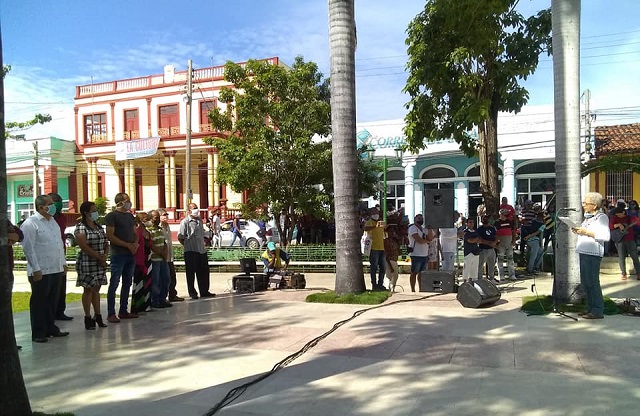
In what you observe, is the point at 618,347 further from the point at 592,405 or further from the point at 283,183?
the point at 283,183

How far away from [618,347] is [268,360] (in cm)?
397

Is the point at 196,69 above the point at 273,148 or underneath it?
above

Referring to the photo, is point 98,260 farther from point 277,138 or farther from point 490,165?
point 490,165

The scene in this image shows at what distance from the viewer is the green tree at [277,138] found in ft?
53.0

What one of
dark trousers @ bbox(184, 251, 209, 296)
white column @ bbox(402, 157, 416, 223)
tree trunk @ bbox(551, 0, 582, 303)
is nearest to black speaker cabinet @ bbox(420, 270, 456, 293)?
tree trunk @ bbox(551, 0, 582, 303)

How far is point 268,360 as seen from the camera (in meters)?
5.55

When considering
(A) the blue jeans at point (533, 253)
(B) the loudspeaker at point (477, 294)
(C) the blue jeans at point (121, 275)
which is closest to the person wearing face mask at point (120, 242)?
(C) the blue jeans at point (121, 275)

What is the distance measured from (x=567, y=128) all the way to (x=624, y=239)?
503 cm

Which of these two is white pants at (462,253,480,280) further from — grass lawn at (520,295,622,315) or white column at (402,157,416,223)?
white column at (402,157,416,223)

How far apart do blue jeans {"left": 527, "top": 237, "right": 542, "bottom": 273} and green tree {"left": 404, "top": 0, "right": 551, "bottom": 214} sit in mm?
1558

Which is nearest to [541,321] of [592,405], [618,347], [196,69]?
[618,347]

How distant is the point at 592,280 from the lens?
22.1 feet

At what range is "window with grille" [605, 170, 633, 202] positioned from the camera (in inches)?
858

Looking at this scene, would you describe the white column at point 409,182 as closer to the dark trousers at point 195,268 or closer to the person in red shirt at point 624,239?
the person in red shirt at point 624,239
